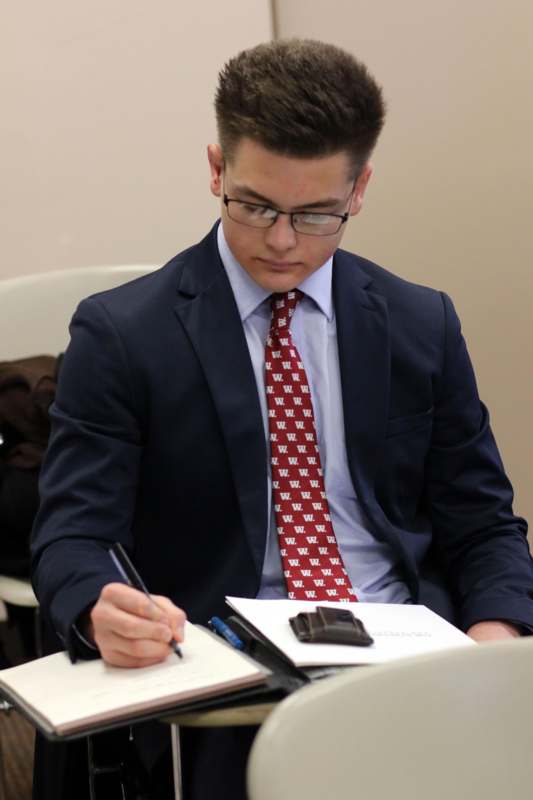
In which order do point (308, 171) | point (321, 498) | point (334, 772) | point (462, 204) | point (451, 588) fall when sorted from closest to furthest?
point (334, 772), point (308, 171), point (321, 498), point (451, 588), point (462, 204)

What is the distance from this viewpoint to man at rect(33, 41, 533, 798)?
1.77 m

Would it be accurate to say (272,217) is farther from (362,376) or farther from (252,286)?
(362,376)

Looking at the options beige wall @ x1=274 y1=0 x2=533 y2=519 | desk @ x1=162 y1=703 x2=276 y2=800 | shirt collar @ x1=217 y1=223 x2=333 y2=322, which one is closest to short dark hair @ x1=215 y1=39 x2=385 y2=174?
shirt collar @ x1=217 y1=223 x2=333 y2=322

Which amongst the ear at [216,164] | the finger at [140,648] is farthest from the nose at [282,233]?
the finger at [140,648]

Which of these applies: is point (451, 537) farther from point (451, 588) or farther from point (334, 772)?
point (334, 772)

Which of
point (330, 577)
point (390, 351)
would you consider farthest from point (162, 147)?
point (330, 577)

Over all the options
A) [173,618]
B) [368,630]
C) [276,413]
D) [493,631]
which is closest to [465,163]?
[276,413]

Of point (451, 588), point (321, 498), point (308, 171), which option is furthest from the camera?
point (451, 588)

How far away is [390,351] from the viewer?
6.39ft

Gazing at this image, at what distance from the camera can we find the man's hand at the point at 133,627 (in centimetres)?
147

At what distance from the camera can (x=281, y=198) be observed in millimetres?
1759

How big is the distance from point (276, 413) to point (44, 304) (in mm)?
880

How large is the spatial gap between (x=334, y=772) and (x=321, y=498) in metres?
0.79

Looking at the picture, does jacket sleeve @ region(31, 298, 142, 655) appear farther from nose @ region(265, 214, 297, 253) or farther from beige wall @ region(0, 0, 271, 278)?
→ beige wall @ region(0, 0, 271, 278)
